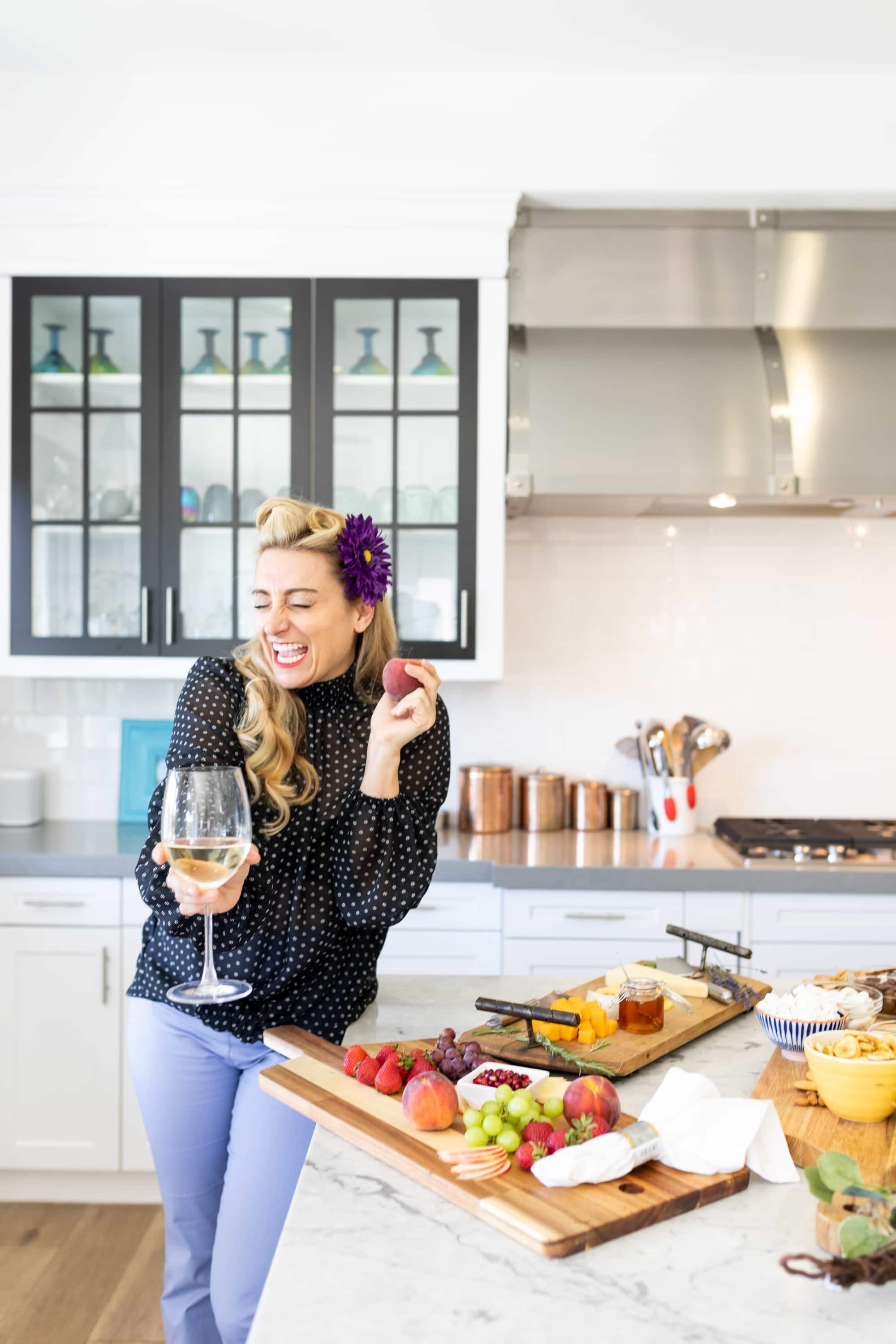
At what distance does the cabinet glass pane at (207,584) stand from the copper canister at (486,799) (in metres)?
0.80

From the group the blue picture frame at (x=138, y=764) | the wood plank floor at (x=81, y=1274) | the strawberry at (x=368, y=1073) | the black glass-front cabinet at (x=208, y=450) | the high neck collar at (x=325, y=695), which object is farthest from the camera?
the blue picture frame at (x=138, y=764)

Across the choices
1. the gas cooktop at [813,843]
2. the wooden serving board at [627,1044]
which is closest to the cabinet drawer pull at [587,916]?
the gas cooktop at [813,843]

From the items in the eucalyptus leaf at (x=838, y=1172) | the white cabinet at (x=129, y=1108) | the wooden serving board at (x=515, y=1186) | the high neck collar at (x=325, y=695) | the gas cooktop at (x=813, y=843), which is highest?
the high neck collar at (x=325, y=695)

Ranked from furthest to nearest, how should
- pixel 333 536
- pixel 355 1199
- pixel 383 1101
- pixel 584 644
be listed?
pixel 584 644
pixel 333 536
pixel 383 1101
pixel 355 1199

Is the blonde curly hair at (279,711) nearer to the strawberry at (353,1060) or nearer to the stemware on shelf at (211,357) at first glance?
the strawberry at (353,1060)

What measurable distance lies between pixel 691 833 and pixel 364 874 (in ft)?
6.48

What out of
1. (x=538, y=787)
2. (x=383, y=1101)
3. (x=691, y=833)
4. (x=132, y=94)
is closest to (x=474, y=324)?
(x=132, y=94)

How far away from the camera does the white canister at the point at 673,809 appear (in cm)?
336

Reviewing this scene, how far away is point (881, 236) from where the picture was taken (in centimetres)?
322

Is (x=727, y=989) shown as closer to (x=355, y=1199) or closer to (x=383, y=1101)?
(x=383, y=1101)

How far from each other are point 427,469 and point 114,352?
92 cm

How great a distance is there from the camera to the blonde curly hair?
1.66 meters

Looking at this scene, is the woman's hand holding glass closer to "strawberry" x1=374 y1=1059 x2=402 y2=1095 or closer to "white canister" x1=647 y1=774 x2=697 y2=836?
"strawberry" x1=374 y1=1059 x2=402 y2=1095

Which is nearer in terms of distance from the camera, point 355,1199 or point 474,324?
point 355,1199
